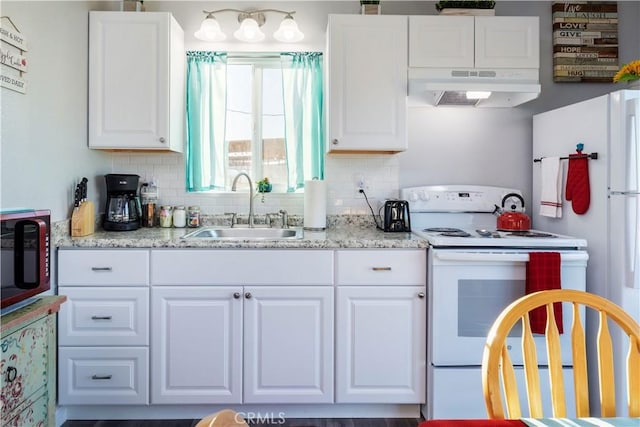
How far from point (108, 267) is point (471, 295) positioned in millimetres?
1762

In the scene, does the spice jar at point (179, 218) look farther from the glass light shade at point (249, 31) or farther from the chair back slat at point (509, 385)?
the chair back slat at point (509, 385)

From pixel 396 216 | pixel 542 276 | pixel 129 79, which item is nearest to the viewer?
pixel 542 276

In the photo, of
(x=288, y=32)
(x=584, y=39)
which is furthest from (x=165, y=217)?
(x=584, y=39)

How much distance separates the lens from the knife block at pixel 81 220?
2145 mm

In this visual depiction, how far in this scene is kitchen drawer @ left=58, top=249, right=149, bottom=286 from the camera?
6.57 feet

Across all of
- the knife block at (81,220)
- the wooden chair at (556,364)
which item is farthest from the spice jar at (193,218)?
the wooden chair at (556,364)

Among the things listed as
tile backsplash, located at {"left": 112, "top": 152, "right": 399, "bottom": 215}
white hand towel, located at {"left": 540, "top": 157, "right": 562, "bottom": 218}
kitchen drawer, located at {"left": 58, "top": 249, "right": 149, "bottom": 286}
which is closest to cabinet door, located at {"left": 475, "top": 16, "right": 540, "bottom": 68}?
white hand towel, located at {"left": 540, "top": 157, "right": 562, "bottom": 218}

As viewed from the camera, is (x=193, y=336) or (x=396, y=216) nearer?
(x=193, y=336)

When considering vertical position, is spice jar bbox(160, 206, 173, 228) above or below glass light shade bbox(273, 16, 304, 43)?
below

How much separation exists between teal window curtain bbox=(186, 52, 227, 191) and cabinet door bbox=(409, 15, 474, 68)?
3.97 feet

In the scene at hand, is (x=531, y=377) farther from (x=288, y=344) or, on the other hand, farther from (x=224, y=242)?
(x=224, y=242)

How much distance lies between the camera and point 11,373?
1.20 meters

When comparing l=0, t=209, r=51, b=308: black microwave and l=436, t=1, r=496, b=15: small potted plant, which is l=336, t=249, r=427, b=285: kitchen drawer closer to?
l=0, t=209, r=51, b=308: black microwave

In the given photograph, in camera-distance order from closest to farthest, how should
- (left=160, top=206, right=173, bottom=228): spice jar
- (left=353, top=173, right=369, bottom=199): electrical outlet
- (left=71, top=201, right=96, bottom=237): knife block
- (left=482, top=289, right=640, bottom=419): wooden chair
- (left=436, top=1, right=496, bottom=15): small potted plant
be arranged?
(left=482, top=289, right=640, bottom=419): wooden chair → (left=71, top=201, right=96, bottom=237): knife block → (left=436, top=1, right=496, bottom=15): small potted plant → (left=160, top=206, right=173, bottom=228): spice jar → (left=353, top=173, right=369, bottom=199): electrical outlet
